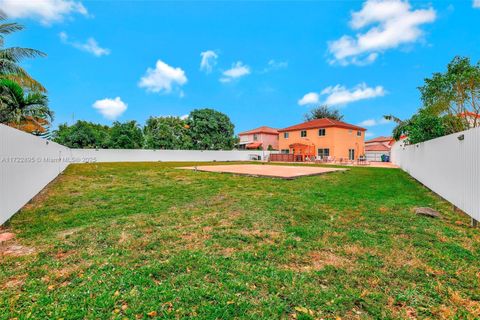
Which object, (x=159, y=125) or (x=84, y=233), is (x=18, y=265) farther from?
(x=159, y=125)

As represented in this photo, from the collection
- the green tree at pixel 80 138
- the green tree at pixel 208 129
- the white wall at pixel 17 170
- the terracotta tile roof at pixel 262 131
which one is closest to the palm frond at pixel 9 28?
the white wall at pixel 17 170

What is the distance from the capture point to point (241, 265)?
293 centimetres

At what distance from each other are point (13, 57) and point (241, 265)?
1478 centimetres

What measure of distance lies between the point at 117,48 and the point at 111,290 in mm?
21864

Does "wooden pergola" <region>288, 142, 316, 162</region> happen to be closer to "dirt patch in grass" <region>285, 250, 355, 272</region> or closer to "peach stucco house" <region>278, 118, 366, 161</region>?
"peach stucco house" <region>278, 118, 366, 161</region>

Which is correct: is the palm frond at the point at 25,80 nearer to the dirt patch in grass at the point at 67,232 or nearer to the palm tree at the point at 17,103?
the palm tree at the point at 17,103

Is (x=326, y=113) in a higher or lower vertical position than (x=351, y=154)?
higher

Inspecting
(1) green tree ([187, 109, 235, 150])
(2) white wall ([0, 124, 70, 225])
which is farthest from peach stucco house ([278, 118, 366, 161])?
(2) white wall ([0, 124, 70, 225])

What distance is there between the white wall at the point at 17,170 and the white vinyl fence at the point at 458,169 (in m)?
8.38

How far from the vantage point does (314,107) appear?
52438 mm

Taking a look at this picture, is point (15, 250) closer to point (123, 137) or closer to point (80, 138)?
point (80, 138)

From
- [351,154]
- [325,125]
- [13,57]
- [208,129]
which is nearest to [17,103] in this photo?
[13,57]

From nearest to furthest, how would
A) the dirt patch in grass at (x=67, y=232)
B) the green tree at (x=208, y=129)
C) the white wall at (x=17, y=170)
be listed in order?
1. the dirt patch in grass at (x=67, y=232)
2. the white wall at (x=17, y=170)
3. the green tree at (x=208, y=129)

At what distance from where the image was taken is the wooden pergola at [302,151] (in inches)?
1278
